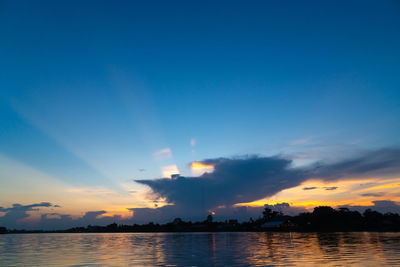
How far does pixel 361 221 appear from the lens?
170 metres

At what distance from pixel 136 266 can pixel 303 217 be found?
17955 cm

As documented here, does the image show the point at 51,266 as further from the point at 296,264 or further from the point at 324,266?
the point at 324,266

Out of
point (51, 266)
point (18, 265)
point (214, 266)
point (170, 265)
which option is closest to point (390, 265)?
point (214, 266)

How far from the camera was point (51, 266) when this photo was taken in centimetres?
3512

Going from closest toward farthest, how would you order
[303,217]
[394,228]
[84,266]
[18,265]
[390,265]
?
[390,265] → [84,266] → [18,265] → [394,228] → [303,217]

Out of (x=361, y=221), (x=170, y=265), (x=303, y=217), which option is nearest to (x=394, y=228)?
(x=361, y=221)

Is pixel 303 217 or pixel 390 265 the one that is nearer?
pixel 390 265

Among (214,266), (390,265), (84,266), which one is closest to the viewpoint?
(390,265)

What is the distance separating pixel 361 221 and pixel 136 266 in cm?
17601

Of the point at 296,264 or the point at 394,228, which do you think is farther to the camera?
the point at 394,228

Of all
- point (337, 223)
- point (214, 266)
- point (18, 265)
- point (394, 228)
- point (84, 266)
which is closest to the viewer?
point (214, 266)

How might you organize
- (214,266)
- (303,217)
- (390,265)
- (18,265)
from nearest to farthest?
(390,265)
(214,266)
(18,265)
(303,217)

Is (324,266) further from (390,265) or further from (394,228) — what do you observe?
(394,228)

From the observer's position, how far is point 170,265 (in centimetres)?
3250
